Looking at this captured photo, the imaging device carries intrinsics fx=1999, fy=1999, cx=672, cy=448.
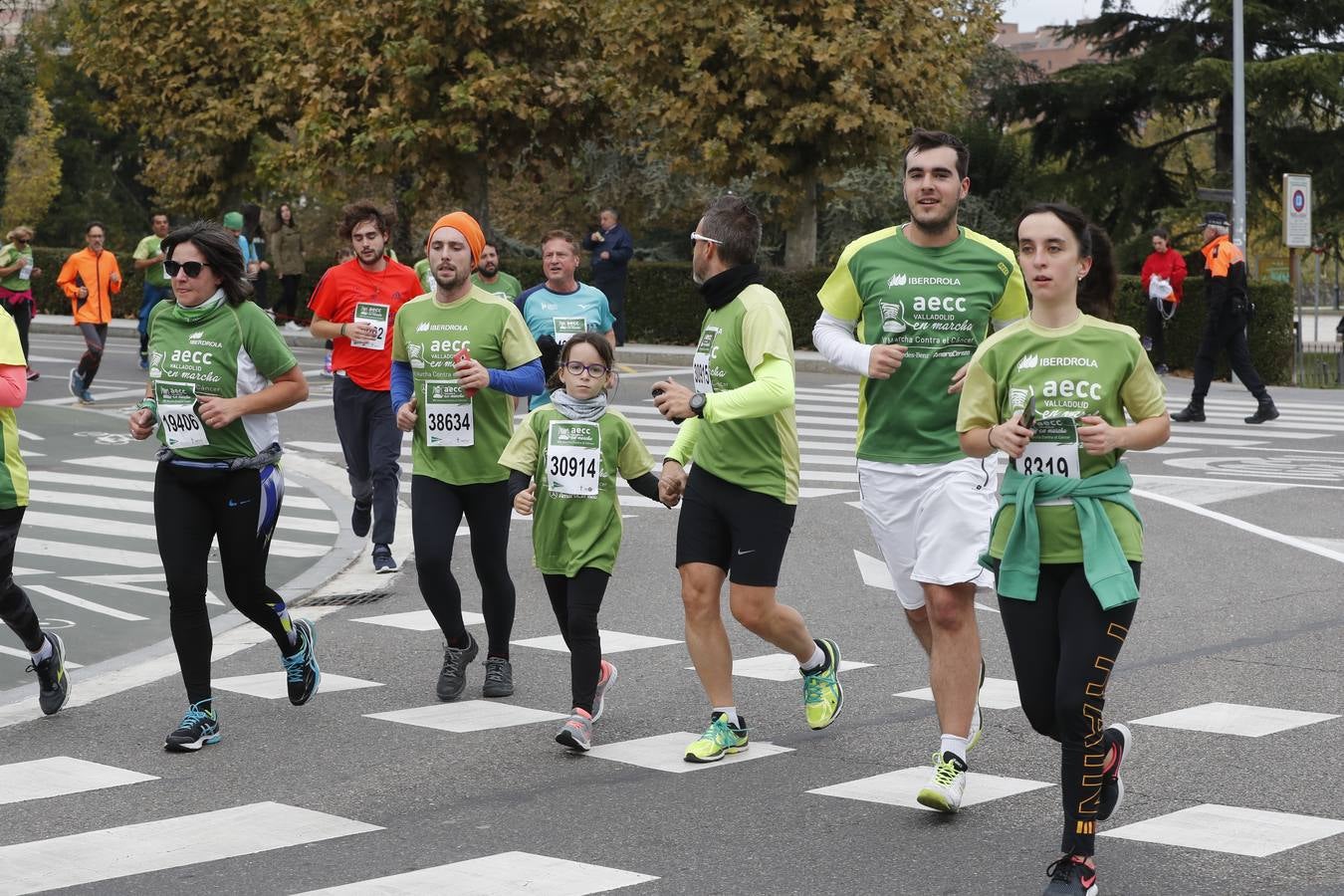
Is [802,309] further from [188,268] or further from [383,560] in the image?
[188,268]

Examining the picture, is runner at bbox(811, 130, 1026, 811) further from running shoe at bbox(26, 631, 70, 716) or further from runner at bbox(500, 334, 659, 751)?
running shoe at bbox(26, 631, 70, 716)

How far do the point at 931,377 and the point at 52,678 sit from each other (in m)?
3.59

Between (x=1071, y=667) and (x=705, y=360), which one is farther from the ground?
(x=705, y=360)

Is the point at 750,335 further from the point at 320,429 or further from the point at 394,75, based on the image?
the point at 394,75

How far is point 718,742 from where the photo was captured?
651 cm

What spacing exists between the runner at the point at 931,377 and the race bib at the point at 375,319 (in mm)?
4968

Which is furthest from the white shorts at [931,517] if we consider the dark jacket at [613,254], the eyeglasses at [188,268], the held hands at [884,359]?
the dark jacket at [613,254]

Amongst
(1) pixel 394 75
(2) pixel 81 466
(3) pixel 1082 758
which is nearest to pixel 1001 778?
(3) pixel 1082 758

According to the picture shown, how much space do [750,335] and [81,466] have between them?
36.2 feet

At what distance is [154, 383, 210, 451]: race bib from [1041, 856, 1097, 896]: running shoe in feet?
11.4

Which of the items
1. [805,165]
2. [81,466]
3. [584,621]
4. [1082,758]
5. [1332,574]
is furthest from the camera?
[805,165]

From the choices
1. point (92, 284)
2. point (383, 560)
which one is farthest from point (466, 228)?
point (92, 284)

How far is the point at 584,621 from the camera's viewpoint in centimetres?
685

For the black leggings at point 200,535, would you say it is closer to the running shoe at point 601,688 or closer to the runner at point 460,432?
the runner at point 460,432
